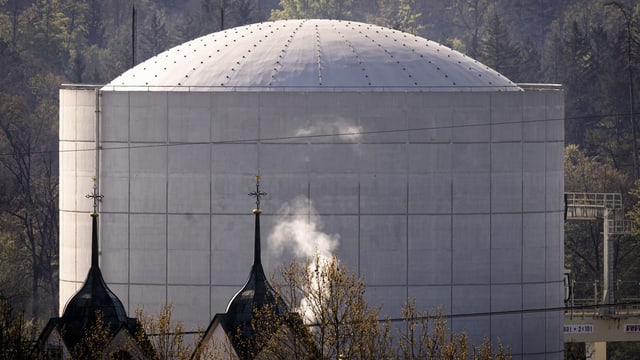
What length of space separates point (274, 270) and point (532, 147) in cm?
901

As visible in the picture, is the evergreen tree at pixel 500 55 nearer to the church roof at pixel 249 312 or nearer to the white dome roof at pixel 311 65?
the white dome roof at pixel 311 65

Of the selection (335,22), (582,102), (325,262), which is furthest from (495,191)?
(582,102)

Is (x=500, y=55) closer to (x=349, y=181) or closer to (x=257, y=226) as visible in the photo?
(x=349, y=181)

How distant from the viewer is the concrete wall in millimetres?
67625

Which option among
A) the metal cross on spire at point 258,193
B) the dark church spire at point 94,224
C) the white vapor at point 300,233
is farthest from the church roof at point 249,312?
the white vapor at point 300,233

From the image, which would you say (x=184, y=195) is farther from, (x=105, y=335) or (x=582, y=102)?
(x=582, y=102)

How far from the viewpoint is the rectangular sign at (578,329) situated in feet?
273

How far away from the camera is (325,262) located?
2633 inches

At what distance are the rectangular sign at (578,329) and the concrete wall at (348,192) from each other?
14.0 m

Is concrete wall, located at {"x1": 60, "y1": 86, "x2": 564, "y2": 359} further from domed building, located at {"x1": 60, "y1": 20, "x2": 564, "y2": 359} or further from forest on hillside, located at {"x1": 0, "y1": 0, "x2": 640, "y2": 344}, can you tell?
forest on hillside, located at {"x1": 0, "y1": 0, "x2": 640, "y2": 344}

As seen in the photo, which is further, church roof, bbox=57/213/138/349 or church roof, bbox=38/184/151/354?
church roof, bbox=57/213/138/349

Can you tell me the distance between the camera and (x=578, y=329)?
83.7 m

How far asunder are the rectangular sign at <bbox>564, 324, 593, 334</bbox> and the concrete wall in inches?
551

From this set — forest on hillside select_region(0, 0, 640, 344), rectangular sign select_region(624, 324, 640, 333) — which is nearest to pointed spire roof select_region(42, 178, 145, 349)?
rectangular sign select_region(624, 324, 640, 333)
